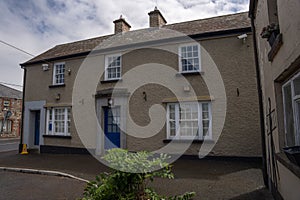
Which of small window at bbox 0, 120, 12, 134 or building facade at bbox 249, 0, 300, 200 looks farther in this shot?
small window at bbox 0, 120, 12, 134

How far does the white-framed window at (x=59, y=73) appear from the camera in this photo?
1257 cm

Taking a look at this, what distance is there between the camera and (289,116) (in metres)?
3.62

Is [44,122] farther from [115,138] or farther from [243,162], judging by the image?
[243,162]

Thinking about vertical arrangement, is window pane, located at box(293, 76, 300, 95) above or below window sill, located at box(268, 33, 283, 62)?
below

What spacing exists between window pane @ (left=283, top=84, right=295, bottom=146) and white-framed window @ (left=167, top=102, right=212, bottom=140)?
17.4 ft

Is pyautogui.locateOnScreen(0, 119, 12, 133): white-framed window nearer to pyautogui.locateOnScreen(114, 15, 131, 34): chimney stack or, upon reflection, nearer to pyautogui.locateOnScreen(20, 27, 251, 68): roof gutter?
pyautogui.locateOnScreen(20, 27, 251, 68): roof gutter

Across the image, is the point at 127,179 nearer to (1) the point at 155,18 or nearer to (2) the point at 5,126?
(1) the point at 155,18

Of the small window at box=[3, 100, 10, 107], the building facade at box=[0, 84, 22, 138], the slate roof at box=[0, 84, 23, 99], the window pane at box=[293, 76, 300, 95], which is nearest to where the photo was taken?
the window pane at box=[293, 76, 300, 95]

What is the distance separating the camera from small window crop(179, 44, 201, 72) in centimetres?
960

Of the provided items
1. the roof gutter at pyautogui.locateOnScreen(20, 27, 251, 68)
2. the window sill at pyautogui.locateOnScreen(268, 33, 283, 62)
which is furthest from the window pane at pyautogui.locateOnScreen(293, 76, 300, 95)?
the roof gutter at pyautogui.locateOnScreen(20, 27, 251, 68)

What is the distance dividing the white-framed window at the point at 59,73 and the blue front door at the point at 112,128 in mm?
3710

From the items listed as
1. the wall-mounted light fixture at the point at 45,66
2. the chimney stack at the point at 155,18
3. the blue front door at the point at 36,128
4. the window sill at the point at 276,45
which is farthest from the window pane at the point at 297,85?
the blue front door at the point at 36,128

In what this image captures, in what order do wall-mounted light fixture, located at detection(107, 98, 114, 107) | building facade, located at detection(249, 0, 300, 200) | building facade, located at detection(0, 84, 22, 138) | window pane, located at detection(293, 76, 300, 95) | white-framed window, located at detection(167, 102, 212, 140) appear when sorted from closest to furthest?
1. building facade, located at detection(249, 0, 300, 200)
2. window pane, located at detection(293, 76, 300, 95)
3. white-framed window, located at detection(167, 102, 212, 140)
4. wall-mounted light fixture, located at detection(107, 98, 114, 107)
5. building facade, located at detection(0, 84, 22, 138)

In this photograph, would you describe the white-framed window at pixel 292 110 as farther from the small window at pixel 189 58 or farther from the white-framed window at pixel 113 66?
the white-framed window at pixel 113 66
